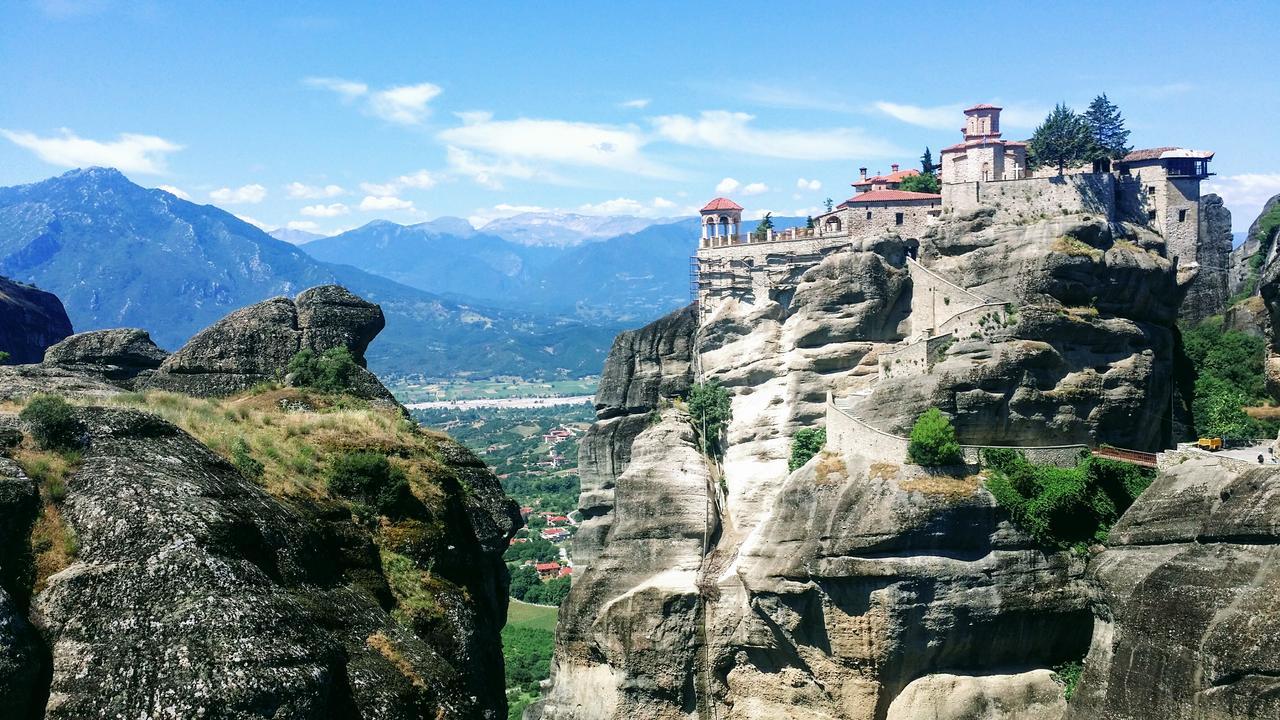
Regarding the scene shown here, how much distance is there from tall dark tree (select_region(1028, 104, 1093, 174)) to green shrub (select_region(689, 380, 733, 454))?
21.1 metres

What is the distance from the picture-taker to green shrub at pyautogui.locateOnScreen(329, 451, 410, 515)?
21.5 metres

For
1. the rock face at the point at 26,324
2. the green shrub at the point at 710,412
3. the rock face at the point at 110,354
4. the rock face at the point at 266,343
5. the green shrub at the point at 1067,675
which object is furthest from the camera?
the green shrub at the point at 710,412

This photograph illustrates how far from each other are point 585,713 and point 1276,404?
3540 cm

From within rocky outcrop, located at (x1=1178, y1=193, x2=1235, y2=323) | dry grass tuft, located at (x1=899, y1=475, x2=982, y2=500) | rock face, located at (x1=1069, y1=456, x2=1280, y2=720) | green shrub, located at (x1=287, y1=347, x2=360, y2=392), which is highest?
rocky outcrop, located at (x1=1178, y1=193, x2=1235, y2=323)

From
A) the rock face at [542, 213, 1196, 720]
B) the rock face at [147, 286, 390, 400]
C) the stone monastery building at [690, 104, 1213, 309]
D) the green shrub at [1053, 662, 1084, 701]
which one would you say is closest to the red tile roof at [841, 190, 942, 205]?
the stone monastery building at [690, 104, 1213, 309]

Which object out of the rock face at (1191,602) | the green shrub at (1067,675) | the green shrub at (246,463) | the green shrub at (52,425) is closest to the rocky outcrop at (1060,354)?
the rock face at (1191,602)

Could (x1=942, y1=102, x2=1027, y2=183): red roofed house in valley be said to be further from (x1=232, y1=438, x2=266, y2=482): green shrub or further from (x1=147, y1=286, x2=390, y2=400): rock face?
(x1=232, y1=438, x2=266, y2=482): green shrub

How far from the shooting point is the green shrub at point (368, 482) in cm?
2145

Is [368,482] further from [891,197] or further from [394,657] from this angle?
[891,197]

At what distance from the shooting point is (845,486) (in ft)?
150

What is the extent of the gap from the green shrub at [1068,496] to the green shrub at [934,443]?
186cm

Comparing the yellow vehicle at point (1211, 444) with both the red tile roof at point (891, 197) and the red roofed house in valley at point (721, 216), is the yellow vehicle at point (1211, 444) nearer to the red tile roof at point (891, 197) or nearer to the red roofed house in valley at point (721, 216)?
the red tile roof at point (891, 197)

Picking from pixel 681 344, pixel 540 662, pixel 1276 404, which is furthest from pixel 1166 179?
pixel 540 662

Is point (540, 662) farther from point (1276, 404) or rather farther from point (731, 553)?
point (1276, 404)
